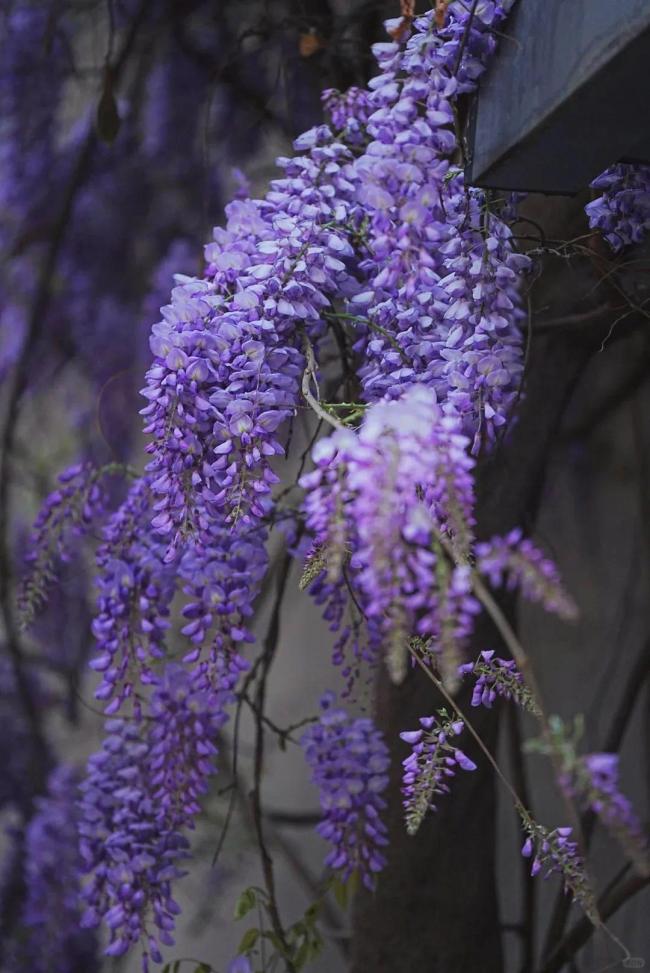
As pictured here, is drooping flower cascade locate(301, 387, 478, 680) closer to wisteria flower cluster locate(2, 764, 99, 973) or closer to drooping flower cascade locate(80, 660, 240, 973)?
drooping flower cascade locate(80, 660, 240, 973)

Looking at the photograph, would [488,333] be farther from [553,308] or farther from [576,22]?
[553,308]

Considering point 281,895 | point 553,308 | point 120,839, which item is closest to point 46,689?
point 281,895

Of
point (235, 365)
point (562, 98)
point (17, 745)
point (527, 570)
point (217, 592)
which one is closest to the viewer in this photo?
point (527, 570)

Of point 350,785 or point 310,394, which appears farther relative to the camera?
point 350,785

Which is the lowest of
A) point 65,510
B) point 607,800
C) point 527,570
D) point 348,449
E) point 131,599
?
point 607,800

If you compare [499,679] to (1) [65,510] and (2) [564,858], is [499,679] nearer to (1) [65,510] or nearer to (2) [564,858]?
(2) [564,858]

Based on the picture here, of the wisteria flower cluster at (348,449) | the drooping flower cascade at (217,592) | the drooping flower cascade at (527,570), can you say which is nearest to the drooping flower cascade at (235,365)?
the wisteria flower cluster at (348,449)

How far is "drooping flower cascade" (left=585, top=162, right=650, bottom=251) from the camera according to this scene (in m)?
1.15

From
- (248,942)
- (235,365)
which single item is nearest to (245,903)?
(248,942)

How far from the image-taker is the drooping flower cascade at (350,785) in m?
1.35

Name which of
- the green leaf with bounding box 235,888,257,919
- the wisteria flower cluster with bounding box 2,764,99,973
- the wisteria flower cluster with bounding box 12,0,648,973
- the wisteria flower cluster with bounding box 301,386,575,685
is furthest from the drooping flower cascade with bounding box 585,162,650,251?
the wisteria flower cluster with bounding box 2,764,99,973

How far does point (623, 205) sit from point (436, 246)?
0.55 ft

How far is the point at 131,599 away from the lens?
1.34 metres

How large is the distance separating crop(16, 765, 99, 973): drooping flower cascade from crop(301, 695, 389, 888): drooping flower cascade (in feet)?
1.87
